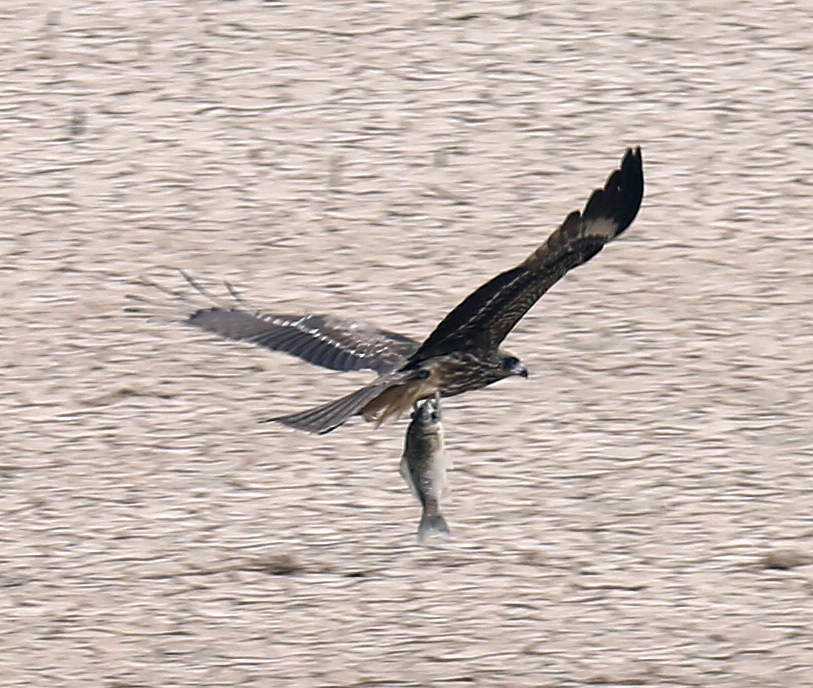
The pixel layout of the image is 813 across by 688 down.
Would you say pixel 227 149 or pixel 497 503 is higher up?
pixel 227 149

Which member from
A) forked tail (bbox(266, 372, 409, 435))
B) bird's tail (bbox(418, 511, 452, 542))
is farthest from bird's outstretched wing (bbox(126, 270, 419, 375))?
forked tail (bbox(266, 372, 409, 435))

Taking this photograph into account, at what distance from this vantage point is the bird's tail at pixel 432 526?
6145 mm

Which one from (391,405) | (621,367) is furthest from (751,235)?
(391,405)

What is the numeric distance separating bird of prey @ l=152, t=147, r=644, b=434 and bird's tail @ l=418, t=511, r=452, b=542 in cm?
31

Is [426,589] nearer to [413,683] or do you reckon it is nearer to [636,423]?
[413,683]

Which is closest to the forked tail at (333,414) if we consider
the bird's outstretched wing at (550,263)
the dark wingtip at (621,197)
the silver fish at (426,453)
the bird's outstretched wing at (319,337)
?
the silver fish at (426,453)

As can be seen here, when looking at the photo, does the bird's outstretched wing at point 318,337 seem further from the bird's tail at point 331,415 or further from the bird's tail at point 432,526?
the bird's tail at point 331,415

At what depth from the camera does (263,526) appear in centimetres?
718

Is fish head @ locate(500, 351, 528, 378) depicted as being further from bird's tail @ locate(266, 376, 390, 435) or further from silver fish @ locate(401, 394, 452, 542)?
bird's tail @ locate(266, 376, 390, 435)

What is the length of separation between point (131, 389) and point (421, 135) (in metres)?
2.16

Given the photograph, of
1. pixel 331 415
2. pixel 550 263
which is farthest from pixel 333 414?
pixel 550 263

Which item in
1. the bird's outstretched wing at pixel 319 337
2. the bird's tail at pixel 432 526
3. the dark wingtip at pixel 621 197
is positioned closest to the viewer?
the dark wingtip at pixel 621 197

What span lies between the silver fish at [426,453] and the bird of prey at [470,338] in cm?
11

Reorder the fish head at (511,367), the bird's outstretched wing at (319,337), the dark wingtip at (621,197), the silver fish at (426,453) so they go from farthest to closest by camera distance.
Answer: the bird's outstretched wing at (319,337) → the fish head at (511,367) → the dark wingtip at (621,197) → the silver fish at (426,453)
